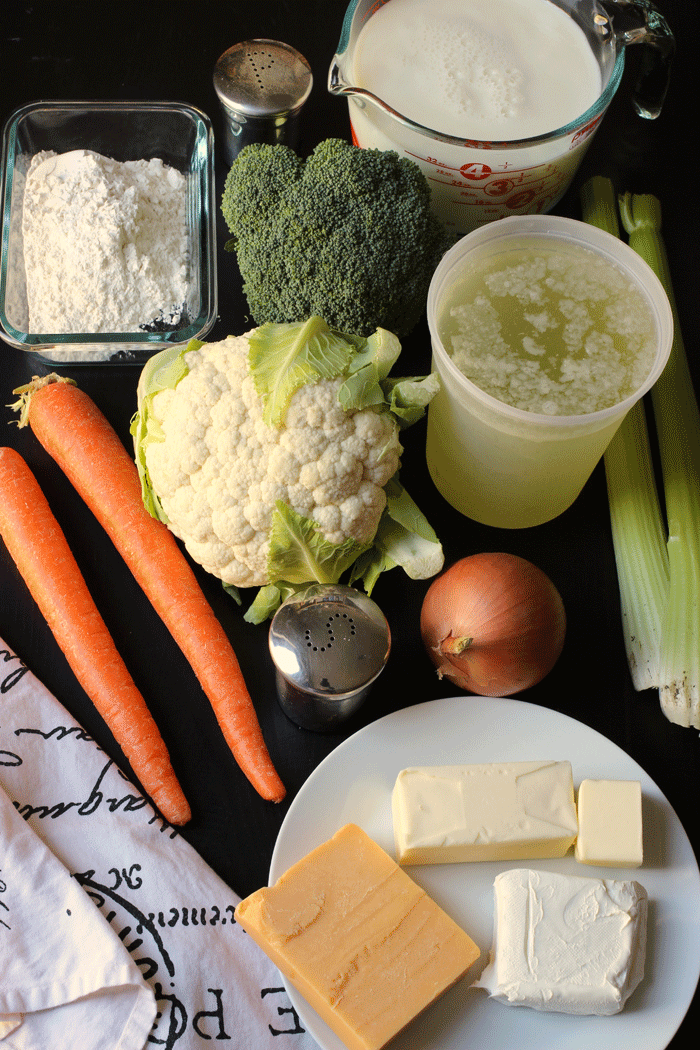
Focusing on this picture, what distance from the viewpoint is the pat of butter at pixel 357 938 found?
2.79 ft

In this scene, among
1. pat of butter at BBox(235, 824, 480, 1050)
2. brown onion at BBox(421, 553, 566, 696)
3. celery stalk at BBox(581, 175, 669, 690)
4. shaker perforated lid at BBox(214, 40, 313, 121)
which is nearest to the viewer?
pat of butter at BBox(235, 824, 480, 1050)

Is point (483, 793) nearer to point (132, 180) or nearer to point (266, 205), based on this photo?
point (266, 205)

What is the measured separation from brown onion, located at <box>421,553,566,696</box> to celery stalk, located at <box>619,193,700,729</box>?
0.16 meters

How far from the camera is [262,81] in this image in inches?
47.8

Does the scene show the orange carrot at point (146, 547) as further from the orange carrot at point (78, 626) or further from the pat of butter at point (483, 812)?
the pat of butter at point (483, 812)

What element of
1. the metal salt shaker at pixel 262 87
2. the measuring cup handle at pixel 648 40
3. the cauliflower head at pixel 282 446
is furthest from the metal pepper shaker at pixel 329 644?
the measuring cup handle at pixel 648 40

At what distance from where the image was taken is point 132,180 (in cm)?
122

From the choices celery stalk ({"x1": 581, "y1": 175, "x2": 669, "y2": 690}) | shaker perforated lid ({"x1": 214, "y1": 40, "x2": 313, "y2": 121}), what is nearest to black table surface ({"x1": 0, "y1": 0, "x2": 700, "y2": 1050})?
celery stalk ({"x1": 581, "y1": 175, "x2": 669, "y2": 690})

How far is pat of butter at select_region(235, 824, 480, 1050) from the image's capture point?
0.85 metres

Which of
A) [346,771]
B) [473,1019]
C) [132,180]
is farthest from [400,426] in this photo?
[473,1019]

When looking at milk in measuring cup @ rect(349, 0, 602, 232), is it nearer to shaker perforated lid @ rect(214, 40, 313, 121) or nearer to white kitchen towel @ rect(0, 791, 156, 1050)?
shaker perforated lid @ rect(214, 40, 313, 121)

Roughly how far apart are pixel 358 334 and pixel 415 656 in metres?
0.42

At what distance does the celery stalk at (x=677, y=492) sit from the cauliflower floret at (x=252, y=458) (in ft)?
1.29

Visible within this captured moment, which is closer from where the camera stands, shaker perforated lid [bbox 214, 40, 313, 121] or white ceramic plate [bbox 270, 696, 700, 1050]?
white ceramic plate [bbox 270, 696, 700, 1050]
